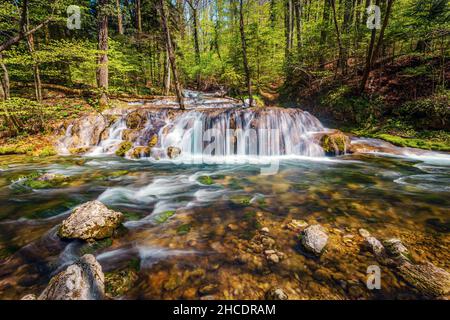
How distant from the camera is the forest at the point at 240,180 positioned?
8.20ft

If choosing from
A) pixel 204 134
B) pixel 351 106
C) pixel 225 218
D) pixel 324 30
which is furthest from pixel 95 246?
pixel 324 30

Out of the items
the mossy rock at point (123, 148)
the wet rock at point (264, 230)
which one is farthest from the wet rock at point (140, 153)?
the wet rock at point (264, 230)

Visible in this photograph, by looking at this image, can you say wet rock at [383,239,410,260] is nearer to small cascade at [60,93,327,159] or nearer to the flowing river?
the flowing river

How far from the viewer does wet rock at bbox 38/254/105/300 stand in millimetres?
1962

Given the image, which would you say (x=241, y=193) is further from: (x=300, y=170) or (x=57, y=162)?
(x=57, y=162)

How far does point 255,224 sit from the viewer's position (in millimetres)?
3693

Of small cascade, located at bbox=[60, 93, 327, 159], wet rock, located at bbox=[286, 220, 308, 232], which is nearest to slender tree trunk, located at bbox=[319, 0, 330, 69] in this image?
small cascade, located at bbox=[60, 93, 327, 159]

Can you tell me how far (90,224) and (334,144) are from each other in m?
9.46

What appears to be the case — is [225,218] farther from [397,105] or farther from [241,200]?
[397,105]

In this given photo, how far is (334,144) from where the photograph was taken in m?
9.36

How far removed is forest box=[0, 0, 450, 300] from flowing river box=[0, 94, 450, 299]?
3 centimetres

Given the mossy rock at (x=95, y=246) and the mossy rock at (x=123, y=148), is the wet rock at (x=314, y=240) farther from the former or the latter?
the mossy rock at (x=123, y=148)

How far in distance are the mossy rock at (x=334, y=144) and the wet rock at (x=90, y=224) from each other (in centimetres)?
886

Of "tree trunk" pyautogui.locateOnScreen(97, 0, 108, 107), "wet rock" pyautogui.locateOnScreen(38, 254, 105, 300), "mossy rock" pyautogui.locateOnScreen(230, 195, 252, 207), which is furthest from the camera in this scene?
"tree trunk" pyautogui.locateOnScreen(97, 0, 108, 107)
